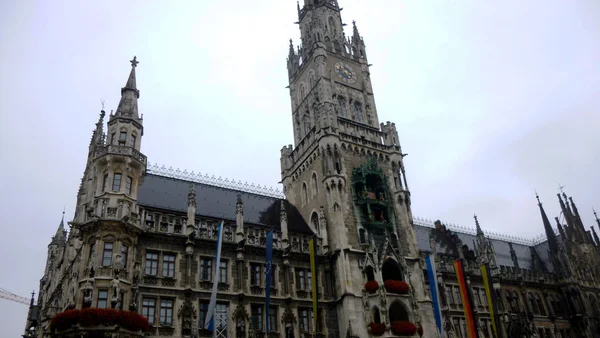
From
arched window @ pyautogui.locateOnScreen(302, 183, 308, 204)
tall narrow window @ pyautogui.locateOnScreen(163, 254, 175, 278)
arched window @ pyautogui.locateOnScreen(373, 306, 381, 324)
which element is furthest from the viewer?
arched window @ pyautogui.locateOnScreen(302, 183, 308, 204)

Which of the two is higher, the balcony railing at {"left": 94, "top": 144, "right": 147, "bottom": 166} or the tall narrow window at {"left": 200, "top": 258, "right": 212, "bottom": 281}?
the balcony railing at {"left": 94, "top": 144, "right": 147, "bottom": 166}

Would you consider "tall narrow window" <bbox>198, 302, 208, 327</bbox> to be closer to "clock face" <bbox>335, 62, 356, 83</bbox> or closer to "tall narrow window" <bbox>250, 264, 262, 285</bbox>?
"tall narrow window" <bbox>250, 264, 262, 285</bbox>

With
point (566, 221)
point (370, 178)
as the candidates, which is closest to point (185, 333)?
point (370, 178)

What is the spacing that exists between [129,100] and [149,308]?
17746 millimetres

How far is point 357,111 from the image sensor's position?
184 feet

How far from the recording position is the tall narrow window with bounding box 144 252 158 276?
36.3 metres

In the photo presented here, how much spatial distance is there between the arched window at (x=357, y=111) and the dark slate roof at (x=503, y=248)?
16968mm

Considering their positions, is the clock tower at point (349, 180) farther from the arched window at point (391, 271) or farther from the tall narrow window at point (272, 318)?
the tall narrow window at point (272, 318)

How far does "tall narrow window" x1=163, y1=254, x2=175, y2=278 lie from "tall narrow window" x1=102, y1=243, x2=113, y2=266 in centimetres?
422

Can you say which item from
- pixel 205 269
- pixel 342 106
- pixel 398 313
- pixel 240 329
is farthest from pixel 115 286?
pixel 342 106

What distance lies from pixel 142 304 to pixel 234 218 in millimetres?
12352

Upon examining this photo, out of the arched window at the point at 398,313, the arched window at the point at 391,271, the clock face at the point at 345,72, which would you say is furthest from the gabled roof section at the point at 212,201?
the clock face at the point at 345,72

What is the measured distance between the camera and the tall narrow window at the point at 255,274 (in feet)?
132

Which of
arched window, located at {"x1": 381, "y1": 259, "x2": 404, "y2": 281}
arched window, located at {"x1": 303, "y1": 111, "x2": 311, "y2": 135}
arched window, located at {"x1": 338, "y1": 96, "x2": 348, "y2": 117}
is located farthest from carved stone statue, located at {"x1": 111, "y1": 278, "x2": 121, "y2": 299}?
arched window, located at {"x1": 338, "y1": 96, "x2": 348, "y2": 117}
